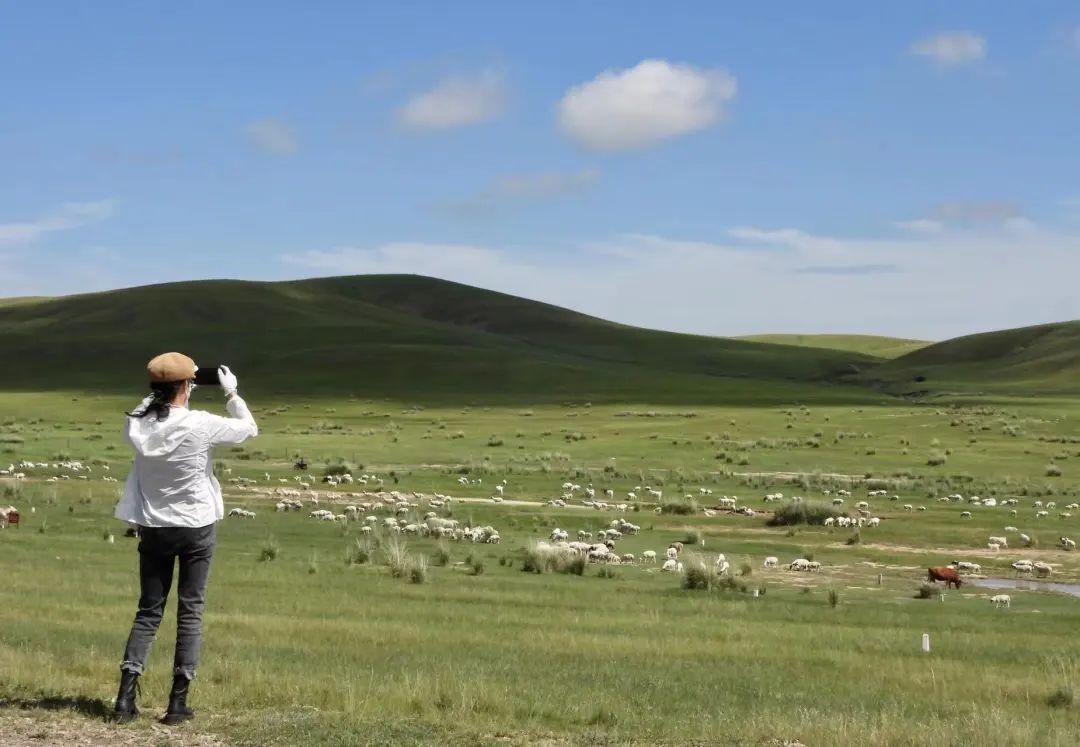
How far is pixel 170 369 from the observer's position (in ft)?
27.3

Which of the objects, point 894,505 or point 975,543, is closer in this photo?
point 975,543

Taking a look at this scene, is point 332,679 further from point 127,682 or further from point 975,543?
point 975,543

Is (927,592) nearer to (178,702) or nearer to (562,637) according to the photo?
(562,637)

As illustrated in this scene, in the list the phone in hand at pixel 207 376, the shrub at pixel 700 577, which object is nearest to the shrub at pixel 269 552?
the shrub at pixel 700 577

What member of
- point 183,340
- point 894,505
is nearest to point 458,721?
point 894,505

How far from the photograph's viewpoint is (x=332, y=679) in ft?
32.9

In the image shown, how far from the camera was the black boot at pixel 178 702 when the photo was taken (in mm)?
8245

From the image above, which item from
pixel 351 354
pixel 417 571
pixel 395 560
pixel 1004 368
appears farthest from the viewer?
pixel 1004 368

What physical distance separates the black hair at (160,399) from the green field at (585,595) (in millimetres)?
2037

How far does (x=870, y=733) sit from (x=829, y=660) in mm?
4991

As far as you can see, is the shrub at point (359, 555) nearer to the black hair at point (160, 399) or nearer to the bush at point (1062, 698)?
the bush at point (1062, 698)

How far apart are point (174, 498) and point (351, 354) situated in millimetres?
123934

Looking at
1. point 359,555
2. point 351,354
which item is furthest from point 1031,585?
point 351,354

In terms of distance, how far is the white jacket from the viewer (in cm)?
825
